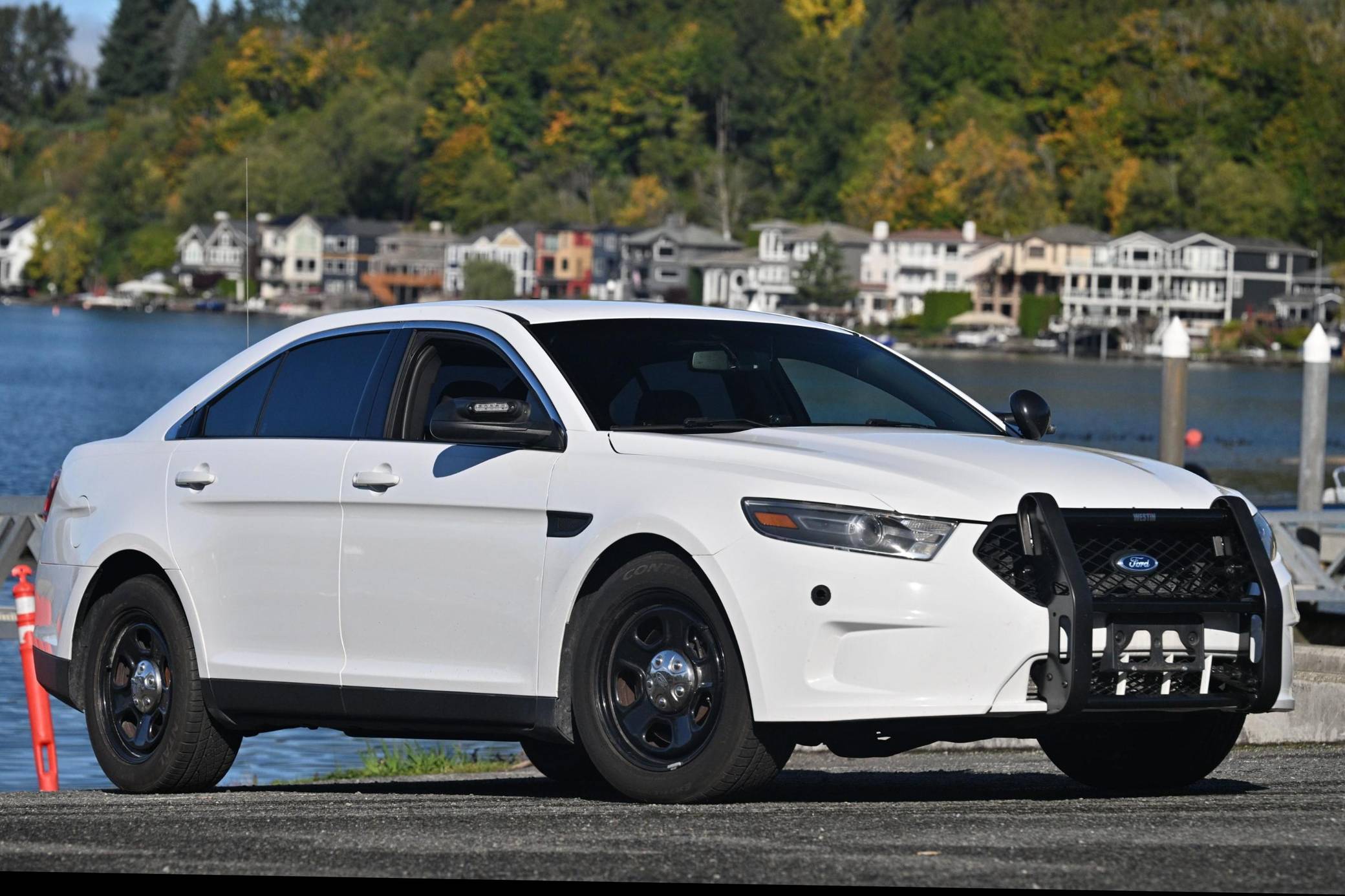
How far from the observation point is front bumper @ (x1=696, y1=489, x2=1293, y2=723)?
6.79 m

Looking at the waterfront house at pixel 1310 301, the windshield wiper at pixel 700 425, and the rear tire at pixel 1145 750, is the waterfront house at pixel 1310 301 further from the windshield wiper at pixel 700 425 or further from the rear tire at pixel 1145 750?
the windshield wiper at pixel 700 425

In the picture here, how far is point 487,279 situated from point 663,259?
1329 cm

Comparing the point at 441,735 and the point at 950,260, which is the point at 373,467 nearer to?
the point at 441,735

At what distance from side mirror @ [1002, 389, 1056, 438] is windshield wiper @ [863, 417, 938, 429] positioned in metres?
0.35

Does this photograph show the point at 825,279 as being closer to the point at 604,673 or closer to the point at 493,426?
the point at 493,426

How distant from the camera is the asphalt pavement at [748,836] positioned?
563cm

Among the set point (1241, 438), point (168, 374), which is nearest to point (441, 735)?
point (1241, 438)

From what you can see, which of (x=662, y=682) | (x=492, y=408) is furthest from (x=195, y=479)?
(x=662, y=682)

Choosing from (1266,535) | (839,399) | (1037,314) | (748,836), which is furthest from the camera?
(1037,314)

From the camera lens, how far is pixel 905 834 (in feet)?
20.7

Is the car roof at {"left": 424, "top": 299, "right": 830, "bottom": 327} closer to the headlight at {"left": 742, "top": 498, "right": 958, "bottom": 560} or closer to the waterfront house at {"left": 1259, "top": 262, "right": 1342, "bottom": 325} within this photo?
the headlight at {"left": 742, "top": 498, "right": 958, "bottom": 560}

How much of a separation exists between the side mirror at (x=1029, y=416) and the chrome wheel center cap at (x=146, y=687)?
3083mm

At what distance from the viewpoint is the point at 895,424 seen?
823 cm

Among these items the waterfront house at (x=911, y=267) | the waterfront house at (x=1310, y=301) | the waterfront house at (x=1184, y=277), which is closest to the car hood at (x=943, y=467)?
the waterfront house at (x=1310, y=301)
